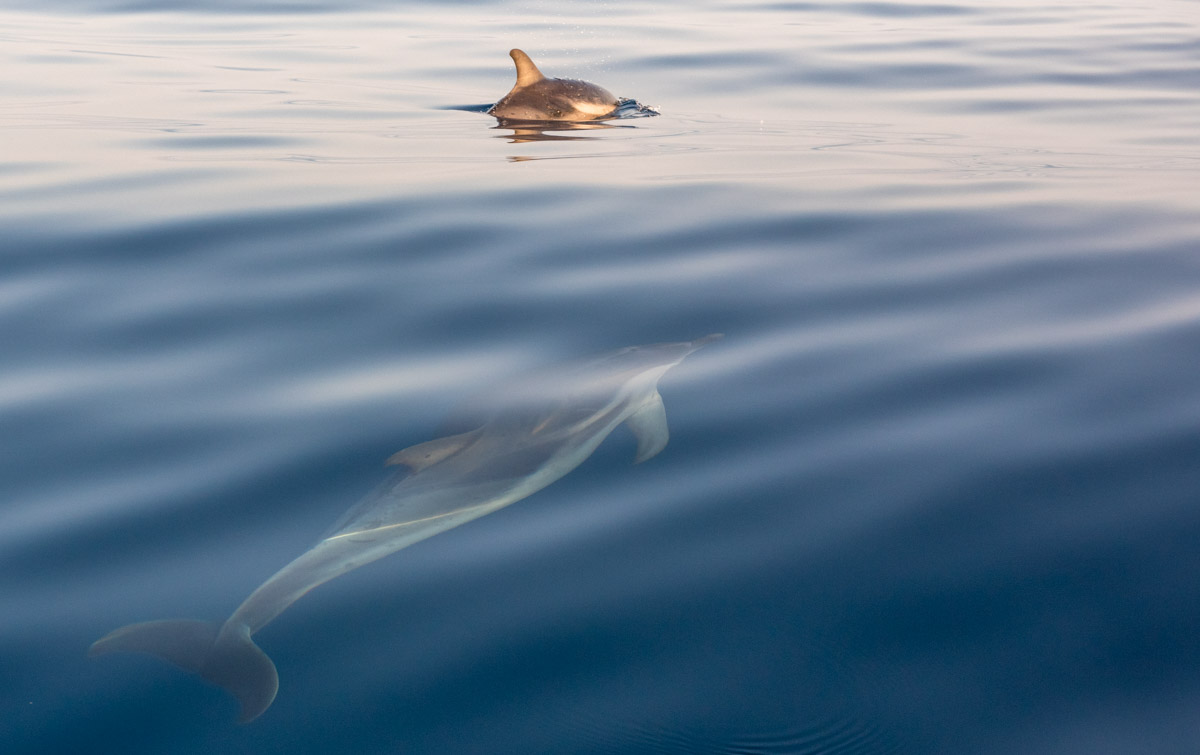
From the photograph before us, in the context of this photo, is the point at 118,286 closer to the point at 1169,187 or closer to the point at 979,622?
the point at 979,622

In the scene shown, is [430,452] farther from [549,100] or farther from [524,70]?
[524,70]

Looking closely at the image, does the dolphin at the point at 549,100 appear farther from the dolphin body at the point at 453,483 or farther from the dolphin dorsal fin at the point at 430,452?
the dolphin dorsal fin at the point at 430,452

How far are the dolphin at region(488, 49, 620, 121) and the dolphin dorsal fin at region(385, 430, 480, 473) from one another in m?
7.49

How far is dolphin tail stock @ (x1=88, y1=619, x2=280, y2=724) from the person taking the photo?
99.3 inches

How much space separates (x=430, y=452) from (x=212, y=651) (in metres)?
1.29

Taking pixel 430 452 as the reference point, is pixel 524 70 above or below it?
above

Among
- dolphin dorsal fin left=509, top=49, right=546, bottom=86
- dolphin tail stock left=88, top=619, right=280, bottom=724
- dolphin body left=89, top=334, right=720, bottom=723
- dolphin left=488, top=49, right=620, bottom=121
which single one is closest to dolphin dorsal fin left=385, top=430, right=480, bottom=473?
dolphin body left=89, top=334, right=720, bottom=723

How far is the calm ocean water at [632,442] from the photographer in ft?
8.27

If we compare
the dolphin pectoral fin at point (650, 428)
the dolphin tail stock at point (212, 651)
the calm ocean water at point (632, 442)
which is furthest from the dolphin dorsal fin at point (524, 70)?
the dolphin tail stock at point (212, 651)

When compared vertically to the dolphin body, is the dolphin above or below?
above

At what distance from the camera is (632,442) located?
374 centimetres

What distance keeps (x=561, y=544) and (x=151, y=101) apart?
991cm

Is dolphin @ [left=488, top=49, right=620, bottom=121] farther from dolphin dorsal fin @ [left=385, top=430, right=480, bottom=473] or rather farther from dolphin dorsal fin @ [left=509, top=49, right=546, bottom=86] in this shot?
dolphin dorsal fin @ [left=385, top=430, right=480, bottom=473]

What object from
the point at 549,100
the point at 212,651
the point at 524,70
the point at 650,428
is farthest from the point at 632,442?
the point at 524,70
